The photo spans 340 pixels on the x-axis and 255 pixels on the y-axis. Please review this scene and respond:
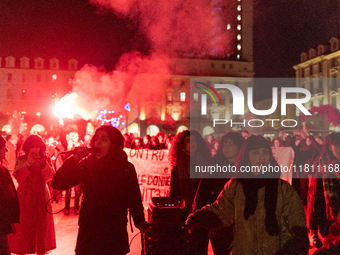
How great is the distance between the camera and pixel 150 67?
48.2m

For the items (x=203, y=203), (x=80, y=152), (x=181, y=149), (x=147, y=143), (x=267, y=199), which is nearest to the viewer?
(x=267, y=199)

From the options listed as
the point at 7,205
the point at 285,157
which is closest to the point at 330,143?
the point at 285,157

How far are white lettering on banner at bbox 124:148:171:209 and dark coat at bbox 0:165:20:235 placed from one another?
16.4ft

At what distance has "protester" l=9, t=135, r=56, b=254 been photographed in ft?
14.7

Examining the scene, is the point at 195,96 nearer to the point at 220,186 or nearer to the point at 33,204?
the point at 33,204

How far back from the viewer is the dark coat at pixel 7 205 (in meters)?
3.38

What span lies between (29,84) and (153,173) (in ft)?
211

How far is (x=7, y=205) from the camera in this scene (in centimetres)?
346

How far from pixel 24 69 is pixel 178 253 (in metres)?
70.6

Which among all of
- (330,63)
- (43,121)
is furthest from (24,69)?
(330,63)

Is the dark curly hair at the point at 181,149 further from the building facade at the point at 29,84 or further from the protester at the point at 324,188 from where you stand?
the building facade at the point at 29,84

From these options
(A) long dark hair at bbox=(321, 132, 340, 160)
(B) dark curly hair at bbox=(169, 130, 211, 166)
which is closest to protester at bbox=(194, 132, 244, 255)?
(B) dark curly hair at bbox=(169, 130, 211, 166)

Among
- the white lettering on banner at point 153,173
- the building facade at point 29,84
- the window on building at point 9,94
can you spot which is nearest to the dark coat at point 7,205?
the white lettering on banner at point 153,173

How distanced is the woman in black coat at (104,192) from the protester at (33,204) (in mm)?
1853
